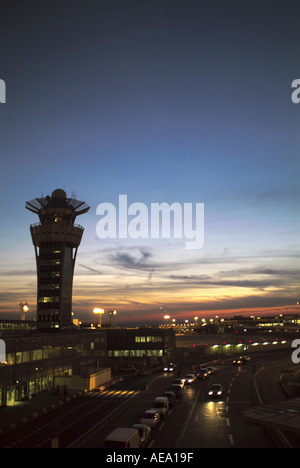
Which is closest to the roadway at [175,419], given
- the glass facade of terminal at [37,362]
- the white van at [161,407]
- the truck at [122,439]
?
the white van at [161,407]

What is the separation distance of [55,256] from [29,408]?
92.5 meters

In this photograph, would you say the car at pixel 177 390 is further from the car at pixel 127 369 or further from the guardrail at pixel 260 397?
the car at pixel 127 369

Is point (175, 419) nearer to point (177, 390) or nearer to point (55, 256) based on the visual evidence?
point (177, 390)

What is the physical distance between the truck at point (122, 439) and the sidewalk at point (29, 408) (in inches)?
588

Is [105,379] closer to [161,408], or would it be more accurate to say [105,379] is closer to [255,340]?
[161,408]

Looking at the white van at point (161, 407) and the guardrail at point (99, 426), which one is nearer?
the guardrail at point (99, 426)

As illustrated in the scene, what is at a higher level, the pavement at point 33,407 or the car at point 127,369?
the pavement at point 33,407

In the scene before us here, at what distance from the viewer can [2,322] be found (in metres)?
118

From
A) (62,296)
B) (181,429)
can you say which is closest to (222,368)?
(181,429)

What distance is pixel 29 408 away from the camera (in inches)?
1777

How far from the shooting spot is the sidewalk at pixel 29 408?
38.4 meters

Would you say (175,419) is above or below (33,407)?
above

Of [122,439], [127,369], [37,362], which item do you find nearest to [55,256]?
[127,369]

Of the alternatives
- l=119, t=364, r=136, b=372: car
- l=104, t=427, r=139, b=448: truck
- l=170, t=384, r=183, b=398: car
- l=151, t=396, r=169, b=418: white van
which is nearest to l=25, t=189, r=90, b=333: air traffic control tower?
l=119, t=364, r=136, b=372: car
